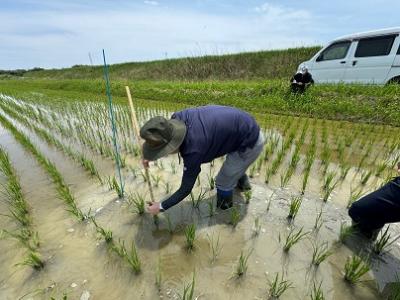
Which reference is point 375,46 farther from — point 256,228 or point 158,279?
point 158,279

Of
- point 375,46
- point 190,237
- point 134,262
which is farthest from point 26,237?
point 375,46

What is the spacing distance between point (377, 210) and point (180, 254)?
163 centimetres

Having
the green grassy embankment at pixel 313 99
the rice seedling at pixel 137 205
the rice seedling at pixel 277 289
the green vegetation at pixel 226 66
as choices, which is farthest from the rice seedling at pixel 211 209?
the green vegetation at pixel 226 66

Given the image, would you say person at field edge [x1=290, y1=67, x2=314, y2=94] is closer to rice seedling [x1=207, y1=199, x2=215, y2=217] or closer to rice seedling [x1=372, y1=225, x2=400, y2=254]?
rice seedling [x1=207, y1=199, x2=215, y2=217]

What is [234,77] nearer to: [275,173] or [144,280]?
[275,173]

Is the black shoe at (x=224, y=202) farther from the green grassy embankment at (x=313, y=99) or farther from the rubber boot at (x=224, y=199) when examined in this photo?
the green grassy embankment at (x=313, y=99)

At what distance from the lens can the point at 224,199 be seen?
281cm

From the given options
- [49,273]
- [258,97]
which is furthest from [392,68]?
[49,273]

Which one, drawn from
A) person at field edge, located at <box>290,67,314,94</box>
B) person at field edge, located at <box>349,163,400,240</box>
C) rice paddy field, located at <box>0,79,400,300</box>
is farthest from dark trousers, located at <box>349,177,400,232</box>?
person at field edge, located at <box>290,67,314,94</box>

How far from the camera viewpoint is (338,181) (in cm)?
328

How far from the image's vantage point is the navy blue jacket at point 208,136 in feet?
6.86

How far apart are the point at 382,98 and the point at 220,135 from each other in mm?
5179

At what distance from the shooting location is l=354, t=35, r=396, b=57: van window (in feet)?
20.8

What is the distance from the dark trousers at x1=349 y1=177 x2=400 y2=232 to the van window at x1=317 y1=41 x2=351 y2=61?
20.5 ft
